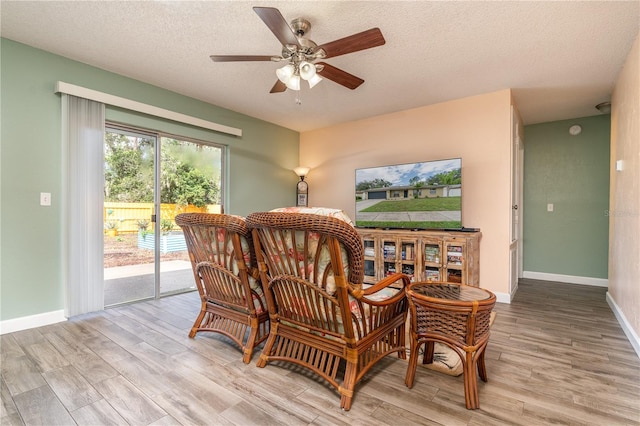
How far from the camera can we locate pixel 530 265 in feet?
15.5

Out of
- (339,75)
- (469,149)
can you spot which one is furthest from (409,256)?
(339,75)

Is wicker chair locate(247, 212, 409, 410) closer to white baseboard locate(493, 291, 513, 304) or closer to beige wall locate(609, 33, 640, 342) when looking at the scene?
beige wall locate(609, 33, 640, 342)

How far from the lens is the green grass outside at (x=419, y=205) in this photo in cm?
361

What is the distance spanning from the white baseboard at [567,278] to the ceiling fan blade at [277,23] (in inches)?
193

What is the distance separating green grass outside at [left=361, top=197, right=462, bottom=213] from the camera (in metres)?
3.61

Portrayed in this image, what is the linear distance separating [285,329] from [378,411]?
0.71 metres

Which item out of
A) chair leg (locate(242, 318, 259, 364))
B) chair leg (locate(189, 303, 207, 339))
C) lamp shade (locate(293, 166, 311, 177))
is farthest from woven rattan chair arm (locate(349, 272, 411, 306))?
lamp shade (locate(293, 166, 311, 177))

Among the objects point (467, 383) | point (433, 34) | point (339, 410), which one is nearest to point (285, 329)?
point (339, 410)

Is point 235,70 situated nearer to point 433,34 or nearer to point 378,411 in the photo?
point 433,34

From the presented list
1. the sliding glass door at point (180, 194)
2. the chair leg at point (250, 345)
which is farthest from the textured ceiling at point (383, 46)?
the chair leg at point (250, 345)

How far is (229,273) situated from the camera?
205cm

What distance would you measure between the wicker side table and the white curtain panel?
3.07 metres

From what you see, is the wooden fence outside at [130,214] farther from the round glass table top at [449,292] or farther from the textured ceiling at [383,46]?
the round glass table top at [449,292]

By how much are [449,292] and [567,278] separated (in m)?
4.00
